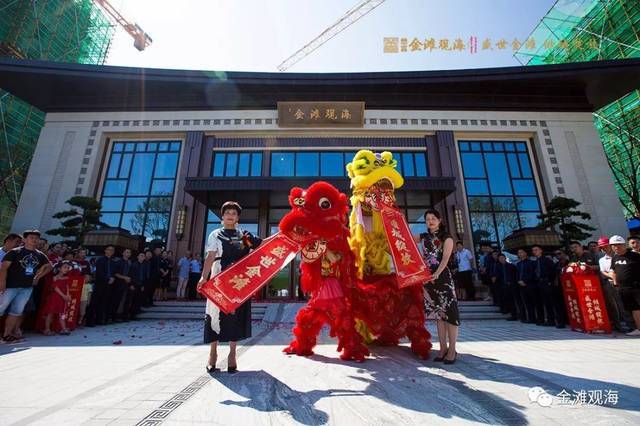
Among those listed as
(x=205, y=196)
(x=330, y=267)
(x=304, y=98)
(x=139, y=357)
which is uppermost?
(x=304, y=98)

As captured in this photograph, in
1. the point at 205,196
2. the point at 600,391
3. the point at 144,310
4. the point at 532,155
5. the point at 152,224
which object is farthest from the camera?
the point at 532,155

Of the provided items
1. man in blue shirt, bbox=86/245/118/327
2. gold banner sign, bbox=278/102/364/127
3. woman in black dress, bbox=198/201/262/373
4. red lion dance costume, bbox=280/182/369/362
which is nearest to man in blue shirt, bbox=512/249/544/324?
red lion dance costume, bbox=280/182/369/362

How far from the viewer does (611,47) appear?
1475 cm

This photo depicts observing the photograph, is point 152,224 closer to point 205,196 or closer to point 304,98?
point 205,196

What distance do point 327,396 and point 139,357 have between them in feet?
9.14

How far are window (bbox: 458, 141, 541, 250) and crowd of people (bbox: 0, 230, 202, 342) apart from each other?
1217 cm

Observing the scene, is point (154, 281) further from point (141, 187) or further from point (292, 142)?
point (292, 142)

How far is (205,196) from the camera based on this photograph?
37.2ft

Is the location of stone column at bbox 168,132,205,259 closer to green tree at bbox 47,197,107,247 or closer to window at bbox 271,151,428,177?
green tree at bbox 47,197,107,247

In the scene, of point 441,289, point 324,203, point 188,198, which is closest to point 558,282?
point 441,289

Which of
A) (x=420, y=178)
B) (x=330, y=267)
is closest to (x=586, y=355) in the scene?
(x=330, y=267)

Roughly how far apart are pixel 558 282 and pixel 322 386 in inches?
254

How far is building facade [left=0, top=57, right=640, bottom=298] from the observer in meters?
11.8

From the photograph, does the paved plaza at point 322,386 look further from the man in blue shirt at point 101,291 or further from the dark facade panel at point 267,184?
the dark facade panel at point 267,184
